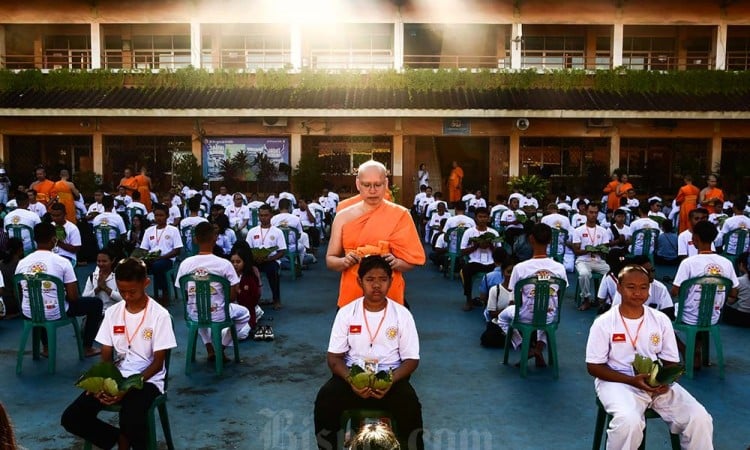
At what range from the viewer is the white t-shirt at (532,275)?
6695mm

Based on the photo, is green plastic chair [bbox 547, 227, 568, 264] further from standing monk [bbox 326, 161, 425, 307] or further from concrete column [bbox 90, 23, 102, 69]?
concrete column [bbox 90, 23, 102, 69]

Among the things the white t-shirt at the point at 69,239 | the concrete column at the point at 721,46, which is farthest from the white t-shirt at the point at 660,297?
the concrete column at the point at 721,46

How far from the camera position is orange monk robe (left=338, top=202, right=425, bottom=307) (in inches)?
194

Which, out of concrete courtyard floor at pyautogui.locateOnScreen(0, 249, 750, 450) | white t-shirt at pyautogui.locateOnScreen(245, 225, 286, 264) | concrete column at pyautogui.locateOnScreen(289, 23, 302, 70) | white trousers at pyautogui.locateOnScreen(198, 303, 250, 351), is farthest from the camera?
concrete column at pyautogui.locateOnScreen(289, 23, 302, 70)

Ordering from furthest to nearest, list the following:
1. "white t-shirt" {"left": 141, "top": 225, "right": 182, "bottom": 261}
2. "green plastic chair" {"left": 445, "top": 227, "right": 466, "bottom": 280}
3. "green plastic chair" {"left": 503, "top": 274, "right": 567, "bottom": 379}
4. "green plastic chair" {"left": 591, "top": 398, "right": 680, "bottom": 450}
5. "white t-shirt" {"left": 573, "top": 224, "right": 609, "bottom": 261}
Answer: "green plastic chair" {"left": 445, "top": 227, "right": 466, "bottom": 280} < "white t-shirt" {"left": 573, "top": 224, "right": 609, "bottom": 261} < "white t-shirt" {"left": 141, "top": 225, "right": 182, "bottom": 261} < "green plastic chair" {"left": 503, "top": 274, "right": 567, "bottom": 379} < "green plastic chair" {"left": 591, "top": 398, "right": 680, "bottom": 450}

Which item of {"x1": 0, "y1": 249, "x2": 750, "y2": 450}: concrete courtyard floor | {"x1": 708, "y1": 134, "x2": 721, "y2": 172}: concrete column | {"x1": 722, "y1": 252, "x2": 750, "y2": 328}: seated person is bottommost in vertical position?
{"x1": 0, "y1": 249, "x2": 750, "y2": 450}: concrete courtyard floor

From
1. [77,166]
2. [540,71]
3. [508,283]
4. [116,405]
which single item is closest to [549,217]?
[508,283]

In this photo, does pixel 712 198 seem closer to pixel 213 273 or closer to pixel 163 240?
pixel 163 240

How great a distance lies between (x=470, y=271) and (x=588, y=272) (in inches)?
58.8

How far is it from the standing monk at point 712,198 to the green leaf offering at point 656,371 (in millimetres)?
9812

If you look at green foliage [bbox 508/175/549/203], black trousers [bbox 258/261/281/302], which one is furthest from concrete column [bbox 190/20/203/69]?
black trousers [bbox 258/261/281/302]

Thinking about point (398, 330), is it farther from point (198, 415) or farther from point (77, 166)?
point (77, 166)

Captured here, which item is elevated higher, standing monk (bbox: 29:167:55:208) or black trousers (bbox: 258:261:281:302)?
standing monk (bbox: 29:167:55:208)

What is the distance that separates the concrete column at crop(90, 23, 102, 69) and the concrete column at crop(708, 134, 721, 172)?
57.1 feet
